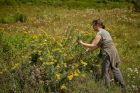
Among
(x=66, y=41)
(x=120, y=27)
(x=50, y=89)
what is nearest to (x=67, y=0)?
(x=120, y=27)

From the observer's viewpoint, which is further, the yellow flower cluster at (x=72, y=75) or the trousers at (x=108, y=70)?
the trousers at (x=108, y=70)

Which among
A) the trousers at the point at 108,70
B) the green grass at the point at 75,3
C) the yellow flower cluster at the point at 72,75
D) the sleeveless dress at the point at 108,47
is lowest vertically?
the green grass at the point at 75,3

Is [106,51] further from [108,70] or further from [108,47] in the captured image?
[108,70]

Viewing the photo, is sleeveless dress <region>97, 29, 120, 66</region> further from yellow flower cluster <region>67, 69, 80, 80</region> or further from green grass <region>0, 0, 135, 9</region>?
green grass <region>0, 0, 135, 9</region>

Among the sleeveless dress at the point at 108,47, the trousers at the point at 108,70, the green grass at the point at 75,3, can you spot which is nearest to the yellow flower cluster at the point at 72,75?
the trousers at the point at 108,70

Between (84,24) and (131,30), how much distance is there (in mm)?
3503

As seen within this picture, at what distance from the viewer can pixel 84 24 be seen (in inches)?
924

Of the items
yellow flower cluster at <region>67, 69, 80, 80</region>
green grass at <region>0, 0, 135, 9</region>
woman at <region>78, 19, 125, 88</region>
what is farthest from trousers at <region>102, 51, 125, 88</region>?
green grass at <region>0, 0, 135, 9</region>

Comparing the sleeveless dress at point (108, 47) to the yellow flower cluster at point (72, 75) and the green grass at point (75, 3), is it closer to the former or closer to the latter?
the yellow flower cluster at point (72, 75)

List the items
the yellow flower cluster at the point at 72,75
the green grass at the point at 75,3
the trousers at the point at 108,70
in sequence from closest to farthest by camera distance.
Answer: the yellow flower cluster at the point at 72,75
the trousers at the point at 108,70
the green grass at the point at 75,3

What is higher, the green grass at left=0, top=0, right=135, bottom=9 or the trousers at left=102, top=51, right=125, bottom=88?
the trousers at left=102, top=51, right=125, bottom=88

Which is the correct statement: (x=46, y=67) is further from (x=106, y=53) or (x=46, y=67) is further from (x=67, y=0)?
(x=67, y=0)

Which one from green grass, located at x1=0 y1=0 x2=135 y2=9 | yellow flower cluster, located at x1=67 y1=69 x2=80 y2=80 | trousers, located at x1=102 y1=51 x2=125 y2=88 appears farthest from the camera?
green grass, located at x1=0 y1=0 x2=135 y2=9

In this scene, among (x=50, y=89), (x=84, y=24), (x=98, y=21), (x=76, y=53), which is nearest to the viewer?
(x=50, y=89)
